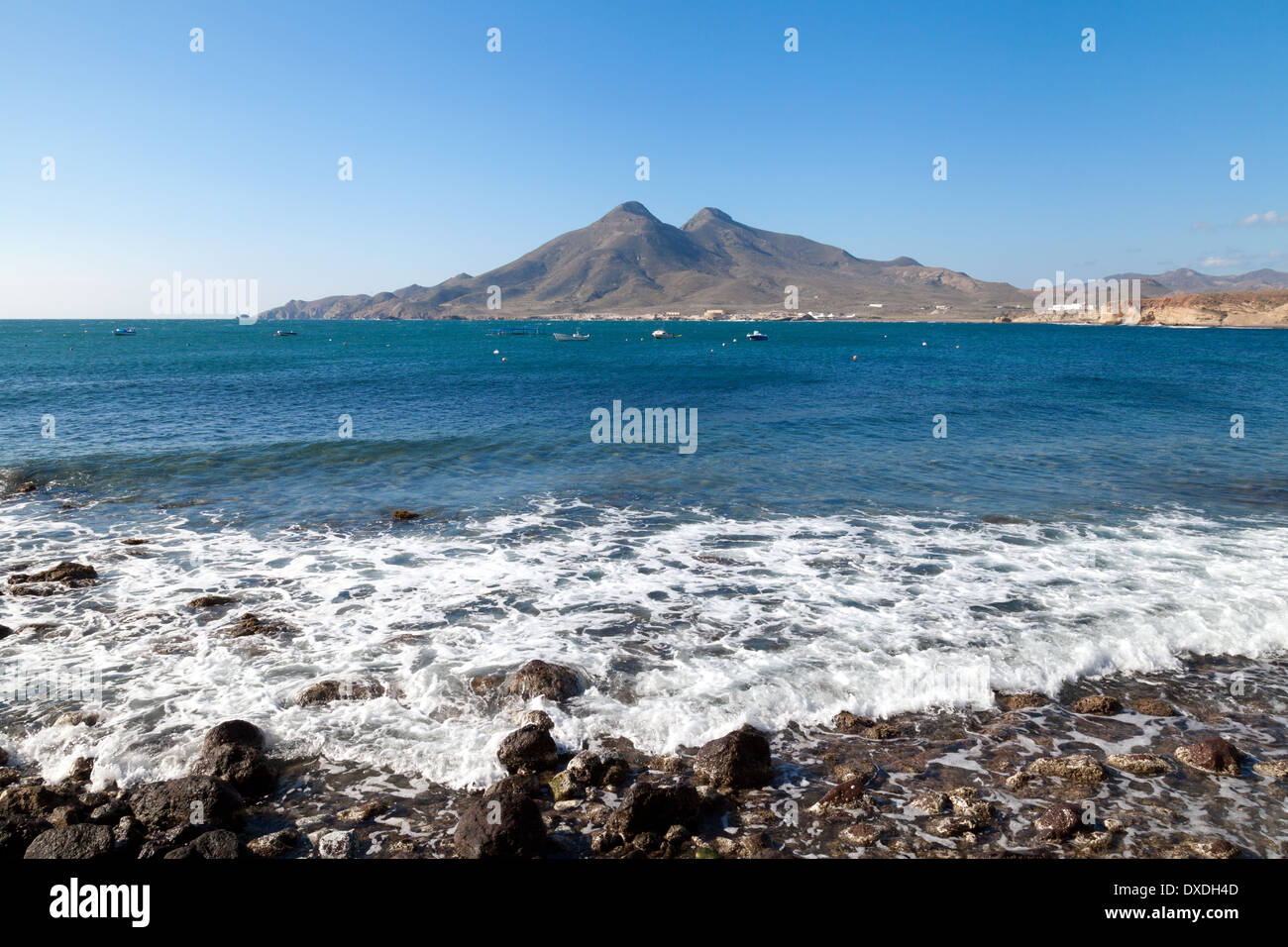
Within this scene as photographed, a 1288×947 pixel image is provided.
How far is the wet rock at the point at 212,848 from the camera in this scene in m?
6.57

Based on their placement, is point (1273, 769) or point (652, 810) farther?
point (1273, 769)

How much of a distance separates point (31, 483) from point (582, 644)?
892 inches

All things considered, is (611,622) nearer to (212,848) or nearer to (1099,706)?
(212,848)

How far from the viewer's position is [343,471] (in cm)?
2525

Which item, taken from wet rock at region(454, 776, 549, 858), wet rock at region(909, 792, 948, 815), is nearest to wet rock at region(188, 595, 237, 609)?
wet rock at region(454, 776, 549, 858)

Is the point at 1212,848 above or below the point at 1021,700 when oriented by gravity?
below

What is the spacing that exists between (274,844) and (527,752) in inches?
108

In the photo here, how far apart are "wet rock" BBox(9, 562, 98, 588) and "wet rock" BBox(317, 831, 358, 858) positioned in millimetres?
10964

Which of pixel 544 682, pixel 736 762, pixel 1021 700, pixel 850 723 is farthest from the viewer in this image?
pixel 544 682

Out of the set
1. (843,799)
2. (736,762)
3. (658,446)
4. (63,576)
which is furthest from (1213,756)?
(658,446)

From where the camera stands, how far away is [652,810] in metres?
7.20

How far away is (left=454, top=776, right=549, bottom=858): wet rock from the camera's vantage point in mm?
6652
